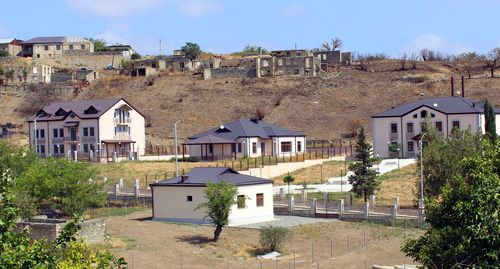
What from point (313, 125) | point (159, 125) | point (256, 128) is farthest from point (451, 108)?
point (159, 125)

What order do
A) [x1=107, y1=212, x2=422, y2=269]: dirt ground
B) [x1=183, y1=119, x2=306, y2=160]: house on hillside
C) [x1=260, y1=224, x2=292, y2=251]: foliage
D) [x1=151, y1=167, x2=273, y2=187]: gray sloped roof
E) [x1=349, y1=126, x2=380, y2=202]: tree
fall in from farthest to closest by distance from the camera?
1. [x1=183, y1=119, x2=306, y2=160]: house on hillside
2. [x1=349, y1=126, x2=380, y2=202]: tree
3. [x1=151, y1=167, x2=273, y2=187]: gray sloped roof
4. [x1=260, y1=224, x2=292, y2=251]: foliage
5. [x1=107, y1=212, x2=422, y2=269]: dirt ground

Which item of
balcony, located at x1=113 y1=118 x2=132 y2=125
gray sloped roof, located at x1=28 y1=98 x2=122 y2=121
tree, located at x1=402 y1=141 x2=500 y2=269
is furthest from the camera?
balcony, located at x1=113 y1=118 x2=132 y2=125

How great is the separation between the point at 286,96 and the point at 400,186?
167ft

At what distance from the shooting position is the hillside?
334 ft

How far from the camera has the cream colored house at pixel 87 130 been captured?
84188 millimetres

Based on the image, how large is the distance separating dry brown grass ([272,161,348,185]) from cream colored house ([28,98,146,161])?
17.4 meters

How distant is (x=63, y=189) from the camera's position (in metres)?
50.1

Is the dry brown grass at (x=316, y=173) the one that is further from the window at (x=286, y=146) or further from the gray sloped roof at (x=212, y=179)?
the gray sloped roof at (x=212, y=179)

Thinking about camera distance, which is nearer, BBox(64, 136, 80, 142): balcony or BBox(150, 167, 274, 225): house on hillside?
BBox(150, 167, 274, 225): house on hillside

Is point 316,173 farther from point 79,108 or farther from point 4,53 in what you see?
point 4,53

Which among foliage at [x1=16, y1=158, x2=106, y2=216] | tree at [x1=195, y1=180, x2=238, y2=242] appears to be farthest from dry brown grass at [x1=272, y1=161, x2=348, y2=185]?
tree at [x1=195, y1=180, x2=238, y2=242]

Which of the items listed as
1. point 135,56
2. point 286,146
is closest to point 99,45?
point 135,56

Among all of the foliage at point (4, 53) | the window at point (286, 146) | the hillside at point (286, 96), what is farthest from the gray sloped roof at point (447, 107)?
the foliage at point (4, 53)

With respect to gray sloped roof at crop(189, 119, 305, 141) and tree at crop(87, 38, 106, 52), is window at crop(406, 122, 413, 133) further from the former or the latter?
tree at crop(87, 38, 106, 52)
